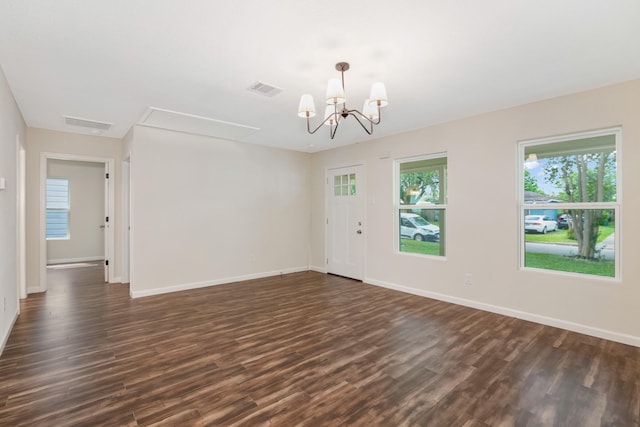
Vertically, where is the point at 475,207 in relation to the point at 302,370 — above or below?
above

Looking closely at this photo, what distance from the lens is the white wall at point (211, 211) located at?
4.57 meters

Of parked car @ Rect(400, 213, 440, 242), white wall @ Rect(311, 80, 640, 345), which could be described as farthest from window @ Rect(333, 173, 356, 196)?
parked car @ Rect(400, 213, 440, 242)

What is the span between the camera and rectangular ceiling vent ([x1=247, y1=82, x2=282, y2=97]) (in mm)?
3082

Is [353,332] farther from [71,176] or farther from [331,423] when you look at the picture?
[71,176]

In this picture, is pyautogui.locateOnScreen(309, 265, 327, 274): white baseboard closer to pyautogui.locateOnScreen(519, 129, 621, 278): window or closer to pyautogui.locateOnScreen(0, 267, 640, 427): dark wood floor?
pyautogui.locateOnScreen(0, 267, 640, 427): dark wood floor

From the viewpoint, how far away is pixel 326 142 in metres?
5.62

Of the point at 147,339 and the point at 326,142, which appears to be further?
the point at 326,142

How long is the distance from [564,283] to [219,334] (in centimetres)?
368

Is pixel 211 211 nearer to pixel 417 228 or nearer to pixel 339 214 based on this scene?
pixel 339 214

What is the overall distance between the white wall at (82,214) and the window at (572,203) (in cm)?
866

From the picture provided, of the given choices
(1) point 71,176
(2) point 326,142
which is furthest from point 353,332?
(1) point 71,176

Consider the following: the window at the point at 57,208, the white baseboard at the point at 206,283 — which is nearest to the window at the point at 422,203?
the white baseboard at the point at 206,283

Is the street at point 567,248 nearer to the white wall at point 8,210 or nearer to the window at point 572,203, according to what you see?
the window at point 572,203

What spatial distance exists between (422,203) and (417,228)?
1.30 ft
